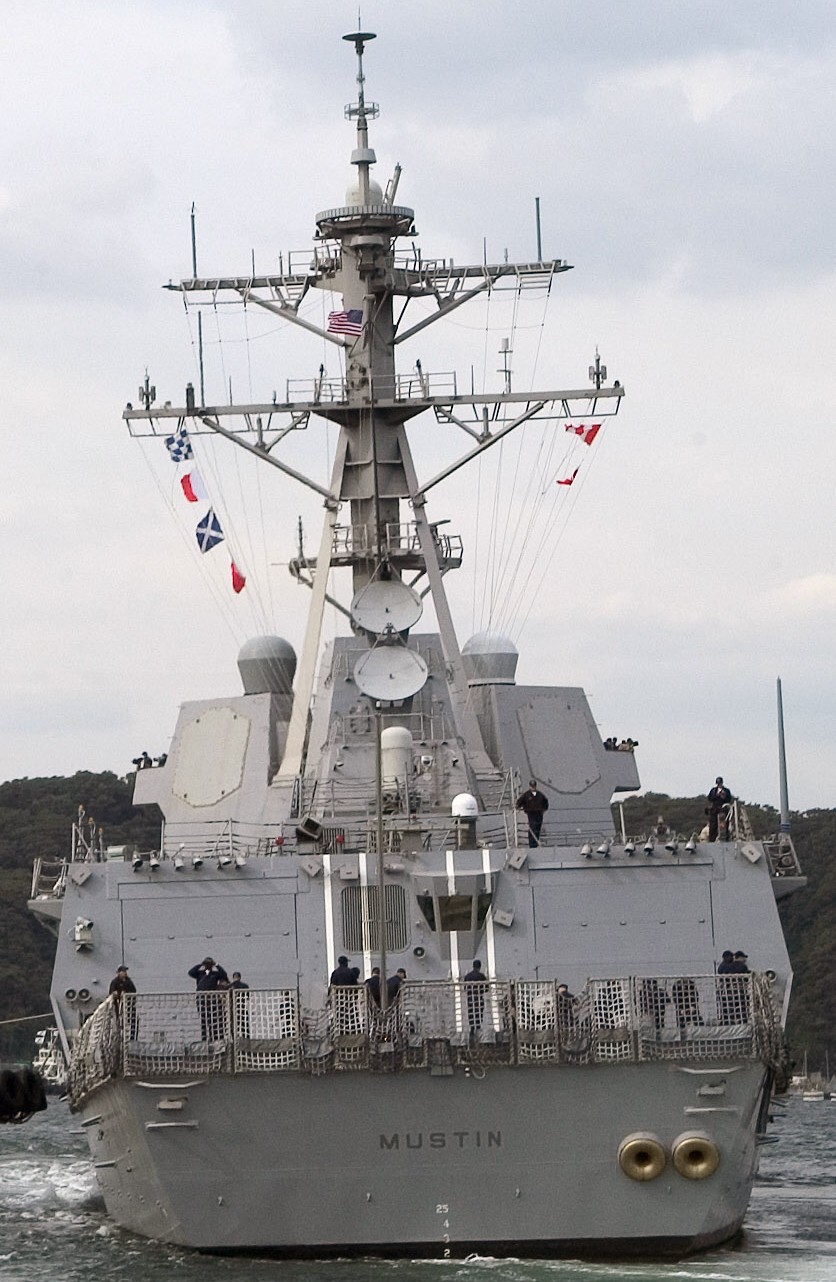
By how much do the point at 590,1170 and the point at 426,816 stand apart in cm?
538

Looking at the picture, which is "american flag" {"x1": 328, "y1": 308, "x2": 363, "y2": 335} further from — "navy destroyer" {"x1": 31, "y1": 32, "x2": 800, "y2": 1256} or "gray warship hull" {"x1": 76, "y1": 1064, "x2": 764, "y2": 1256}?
"gray warship hull" {"x1": 76, "y1": 1064, "x2": 764, "y2": 1256}

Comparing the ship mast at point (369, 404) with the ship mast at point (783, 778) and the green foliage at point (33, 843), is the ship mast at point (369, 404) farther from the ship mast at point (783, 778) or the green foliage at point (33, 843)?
the green foliage at point (33, 843)

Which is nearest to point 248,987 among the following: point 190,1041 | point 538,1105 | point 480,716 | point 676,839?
point 190,1041

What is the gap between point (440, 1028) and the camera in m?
22.4

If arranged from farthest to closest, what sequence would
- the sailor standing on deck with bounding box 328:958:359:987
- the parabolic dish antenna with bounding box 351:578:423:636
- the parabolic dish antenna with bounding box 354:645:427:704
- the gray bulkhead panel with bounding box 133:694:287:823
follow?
1. the gray bulkhead panel with bounding box 133:694:287:823
2. the parabolic dish antenna with bounding box 351:578:423:636
3. the parabolic dish antenna with bounding box 354:645:427:704
4. the sailor standing on deck with bounding box 328:958:359:987

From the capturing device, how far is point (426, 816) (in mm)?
26625

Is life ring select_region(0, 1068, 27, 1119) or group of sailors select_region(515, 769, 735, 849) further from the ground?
group of sailors select_region(515, 769, 735, 849)

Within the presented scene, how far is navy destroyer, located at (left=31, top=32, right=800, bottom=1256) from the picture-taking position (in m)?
22.2

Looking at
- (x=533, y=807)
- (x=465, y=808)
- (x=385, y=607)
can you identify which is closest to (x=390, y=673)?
(x=385, y=607)

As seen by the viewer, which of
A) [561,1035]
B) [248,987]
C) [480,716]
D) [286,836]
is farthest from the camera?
[480,716]

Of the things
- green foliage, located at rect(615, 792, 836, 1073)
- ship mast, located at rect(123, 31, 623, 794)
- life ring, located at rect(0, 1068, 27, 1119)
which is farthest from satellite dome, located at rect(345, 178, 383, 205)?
green foliage, located at rect(615, 792, 836, 1073)

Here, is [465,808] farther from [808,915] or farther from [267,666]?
[808,915]

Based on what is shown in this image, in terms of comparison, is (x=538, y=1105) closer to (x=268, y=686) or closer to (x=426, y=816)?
(x=426, y=816)

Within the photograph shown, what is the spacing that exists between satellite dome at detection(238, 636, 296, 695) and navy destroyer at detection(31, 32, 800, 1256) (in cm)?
4
